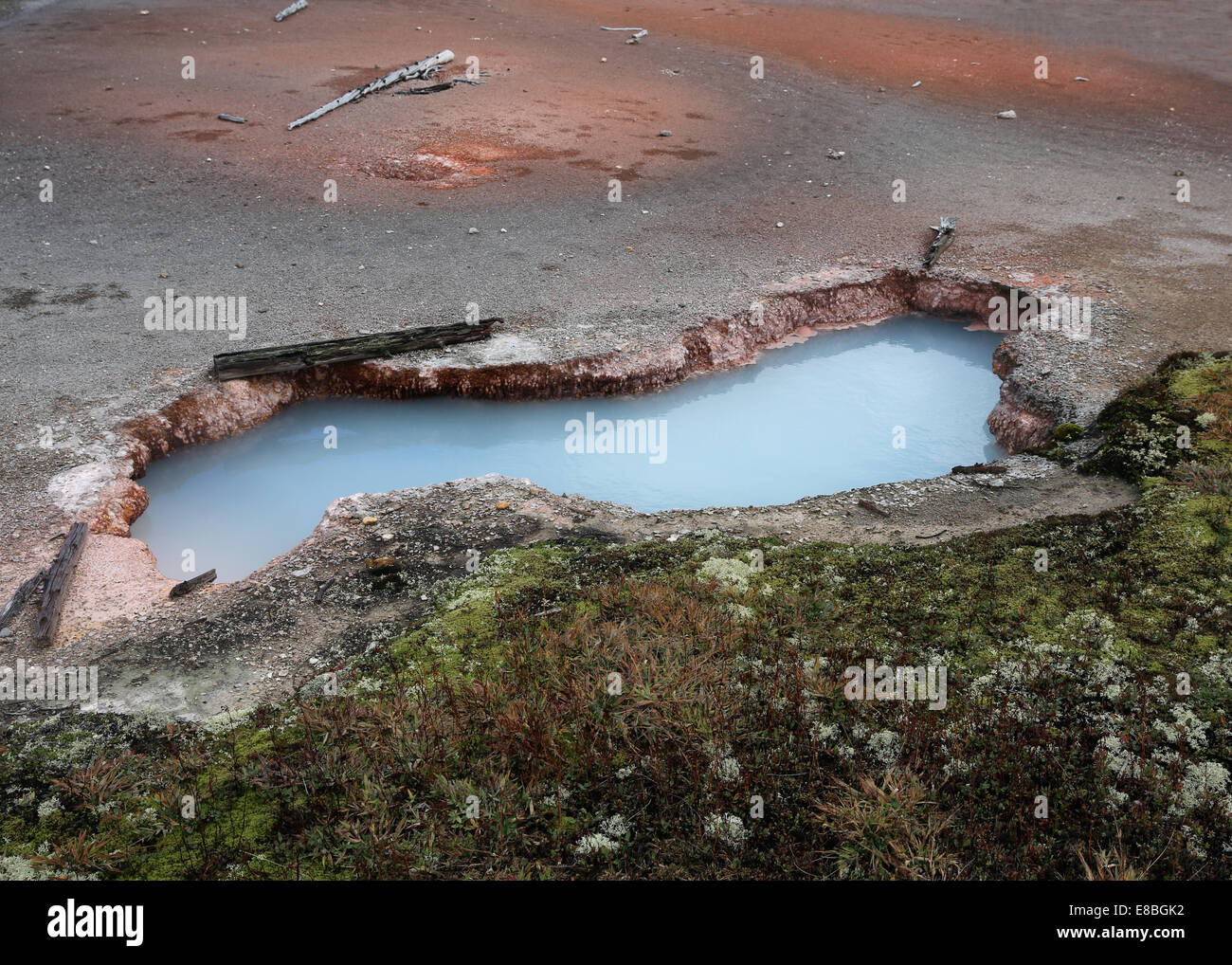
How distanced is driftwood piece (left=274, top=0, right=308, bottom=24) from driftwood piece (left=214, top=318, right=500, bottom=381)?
17549mm

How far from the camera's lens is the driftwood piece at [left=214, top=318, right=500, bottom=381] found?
938 centimetres

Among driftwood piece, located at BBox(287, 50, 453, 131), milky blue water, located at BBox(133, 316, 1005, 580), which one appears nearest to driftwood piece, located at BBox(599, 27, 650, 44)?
driftwood piece, located at BBox(287, 50, 453, 131)

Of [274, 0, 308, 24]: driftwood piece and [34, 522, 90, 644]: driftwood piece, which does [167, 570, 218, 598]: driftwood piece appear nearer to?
[34, 522, 90, 644]: driftwood piece

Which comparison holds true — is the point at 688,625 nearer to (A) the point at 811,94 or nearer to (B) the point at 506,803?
(B) the point at 506,803

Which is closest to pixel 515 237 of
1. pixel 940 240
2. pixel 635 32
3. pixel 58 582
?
pixel 940 240

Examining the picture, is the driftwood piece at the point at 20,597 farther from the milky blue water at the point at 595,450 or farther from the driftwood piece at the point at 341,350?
the driftwood piece at the point at 341,350

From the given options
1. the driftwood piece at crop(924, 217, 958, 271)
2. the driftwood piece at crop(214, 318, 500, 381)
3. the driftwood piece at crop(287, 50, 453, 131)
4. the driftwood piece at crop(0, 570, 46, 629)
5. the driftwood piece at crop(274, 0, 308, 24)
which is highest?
the driftwood piece at crop(274, 0, 308, 24)

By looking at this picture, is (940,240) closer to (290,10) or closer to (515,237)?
(515,237)

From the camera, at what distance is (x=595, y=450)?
9477mm

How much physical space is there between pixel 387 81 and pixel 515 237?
804 centimetres

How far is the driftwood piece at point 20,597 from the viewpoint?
6.29m

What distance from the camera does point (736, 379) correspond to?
10789mm

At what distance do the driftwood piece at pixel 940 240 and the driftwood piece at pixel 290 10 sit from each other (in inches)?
722
